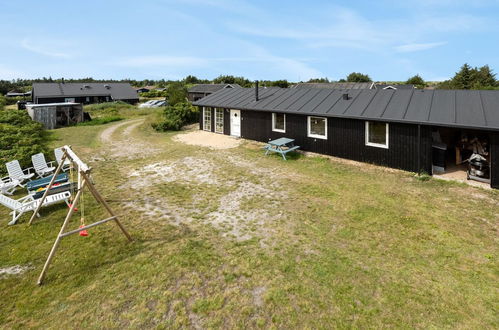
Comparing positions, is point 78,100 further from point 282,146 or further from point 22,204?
point 22,204

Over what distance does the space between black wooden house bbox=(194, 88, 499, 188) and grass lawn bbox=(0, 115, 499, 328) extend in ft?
6.40

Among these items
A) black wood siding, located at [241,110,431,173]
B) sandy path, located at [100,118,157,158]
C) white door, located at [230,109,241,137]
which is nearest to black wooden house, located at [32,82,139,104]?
sandy path, located at [100,118,157,158]

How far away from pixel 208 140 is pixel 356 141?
9.98m

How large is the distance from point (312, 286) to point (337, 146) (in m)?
10.3

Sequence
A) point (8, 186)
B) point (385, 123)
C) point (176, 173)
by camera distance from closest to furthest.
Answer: point (8, 186) → point (176, 173) → point (385, 123)

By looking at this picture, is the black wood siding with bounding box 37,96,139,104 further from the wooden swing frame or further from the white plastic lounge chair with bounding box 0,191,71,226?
the wooden swing frame

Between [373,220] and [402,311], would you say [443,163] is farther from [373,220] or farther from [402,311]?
[402,311]

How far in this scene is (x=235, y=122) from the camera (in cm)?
2022

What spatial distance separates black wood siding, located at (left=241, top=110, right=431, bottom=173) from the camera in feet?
38.8

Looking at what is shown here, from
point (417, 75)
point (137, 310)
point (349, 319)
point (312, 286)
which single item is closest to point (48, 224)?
point (137, 310)

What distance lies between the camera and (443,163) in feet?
38.8

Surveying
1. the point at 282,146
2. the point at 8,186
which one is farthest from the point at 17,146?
the point at 282,146

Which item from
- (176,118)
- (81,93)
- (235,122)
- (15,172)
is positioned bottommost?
(15,172)

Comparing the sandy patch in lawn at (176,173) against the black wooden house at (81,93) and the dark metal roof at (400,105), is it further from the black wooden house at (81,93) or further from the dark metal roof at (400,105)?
the black wooden house at (81,93)
